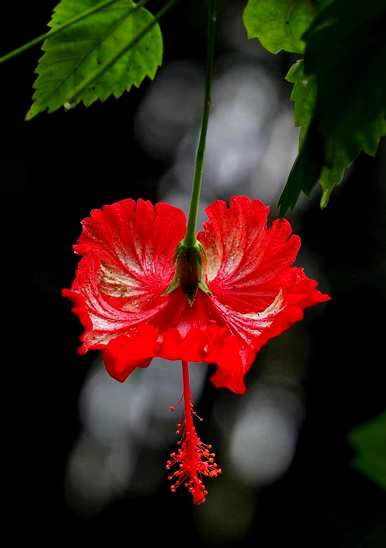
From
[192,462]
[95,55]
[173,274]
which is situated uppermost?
[95,55]

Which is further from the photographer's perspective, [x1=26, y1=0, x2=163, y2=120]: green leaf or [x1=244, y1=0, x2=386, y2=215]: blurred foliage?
[x1=26, y1=0, x2=163, y2=120]: green leaf

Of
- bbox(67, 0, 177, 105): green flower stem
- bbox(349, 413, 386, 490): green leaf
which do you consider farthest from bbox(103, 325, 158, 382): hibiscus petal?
bbox(349, 413, 386, 490): green leaf

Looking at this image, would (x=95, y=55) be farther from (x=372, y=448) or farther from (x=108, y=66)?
(x=372, y=448)

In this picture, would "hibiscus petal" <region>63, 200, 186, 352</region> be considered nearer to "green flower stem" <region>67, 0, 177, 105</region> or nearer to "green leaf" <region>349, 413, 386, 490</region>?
"green flower stem" <region>67, 0, 177, 105</region>

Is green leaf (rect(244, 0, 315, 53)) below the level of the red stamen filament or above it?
above

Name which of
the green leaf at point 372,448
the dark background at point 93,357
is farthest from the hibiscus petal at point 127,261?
the dark background at point 93,357

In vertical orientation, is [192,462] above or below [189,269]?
below

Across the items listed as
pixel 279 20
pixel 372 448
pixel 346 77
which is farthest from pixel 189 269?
pixel 372 448
